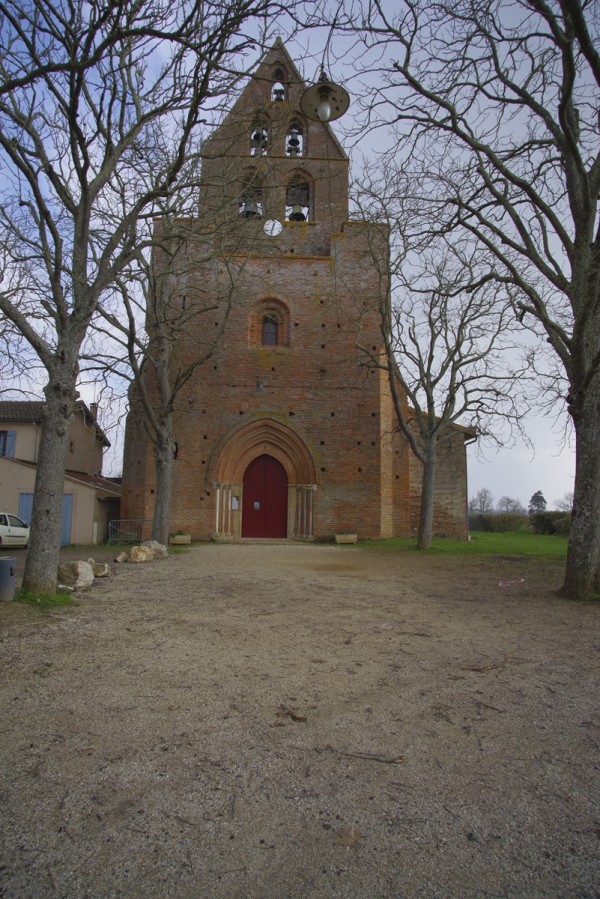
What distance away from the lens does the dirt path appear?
6.91 feet

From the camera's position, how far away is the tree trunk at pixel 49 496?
7211mm

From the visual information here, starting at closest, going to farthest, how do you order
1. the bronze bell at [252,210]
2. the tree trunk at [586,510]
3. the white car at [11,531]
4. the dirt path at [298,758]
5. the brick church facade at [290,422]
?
the dirt path at [298,758] → the tree trunk at [586,510] → the bronze bell at [252,210] → the white car at [11,531] → the brick church facade at [290,422]

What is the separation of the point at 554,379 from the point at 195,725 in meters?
12.5

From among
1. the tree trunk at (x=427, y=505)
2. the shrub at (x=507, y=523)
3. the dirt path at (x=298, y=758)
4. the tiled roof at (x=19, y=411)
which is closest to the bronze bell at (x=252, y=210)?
the dirt path at (x=298, y=758)

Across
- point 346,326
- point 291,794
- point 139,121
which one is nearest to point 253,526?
point 346,326

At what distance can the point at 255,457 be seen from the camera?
2075 centimetres

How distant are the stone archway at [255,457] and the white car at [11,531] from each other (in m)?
7.05

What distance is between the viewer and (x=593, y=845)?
2271 mm

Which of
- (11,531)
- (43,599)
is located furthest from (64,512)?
(43,599)

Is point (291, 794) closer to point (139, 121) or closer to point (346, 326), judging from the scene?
point (139, 121)

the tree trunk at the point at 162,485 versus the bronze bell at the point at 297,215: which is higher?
the bronze bell at the point at 297,215

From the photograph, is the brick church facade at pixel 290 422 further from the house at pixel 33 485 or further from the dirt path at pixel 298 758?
the dirt path at pixel 298 758

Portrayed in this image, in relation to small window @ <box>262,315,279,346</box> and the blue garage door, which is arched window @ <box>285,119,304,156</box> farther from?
the blue garage door

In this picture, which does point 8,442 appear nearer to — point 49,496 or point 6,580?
point 49,496
